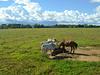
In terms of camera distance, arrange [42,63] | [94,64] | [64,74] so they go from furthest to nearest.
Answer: [42,63], [94,64], [64,74]

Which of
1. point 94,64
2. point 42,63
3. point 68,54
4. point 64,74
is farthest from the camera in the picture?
point 68,54

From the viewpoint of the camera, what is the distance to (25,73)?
2239 cm

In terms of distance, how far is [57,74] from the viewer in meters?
21.7

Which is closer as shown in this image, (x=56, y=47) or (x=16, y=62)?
(x=16, y=62)

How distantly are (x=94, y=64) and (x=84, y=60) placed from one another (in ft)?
6.90

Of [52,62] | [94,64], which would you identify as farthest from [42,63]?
[94,64]

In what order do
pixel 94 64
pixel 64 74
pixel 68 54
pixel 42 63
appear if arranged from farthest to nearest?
pixel 68 54 → pixel 42 63 → pixel 94 64 → pixel 64 74

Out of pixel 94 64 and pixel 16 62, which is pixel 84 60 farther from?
pixel 16 62

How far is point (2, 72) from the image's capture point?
2275cm

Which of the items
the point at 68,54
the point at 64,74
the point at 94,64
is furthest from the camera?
the point at 68,54

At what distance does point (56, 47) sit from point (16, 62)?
449cm

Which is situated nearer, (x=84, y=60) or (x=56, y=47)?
(x=84, y=60)

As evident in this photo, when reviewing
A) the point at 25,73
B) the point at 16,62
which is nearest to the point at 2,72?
the point at 25,73

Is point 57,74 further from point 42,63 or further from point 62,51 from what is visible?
point 62,51
